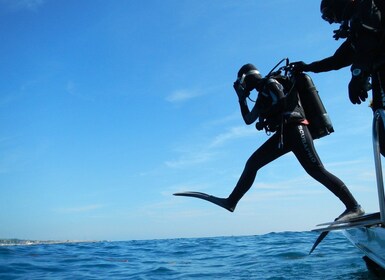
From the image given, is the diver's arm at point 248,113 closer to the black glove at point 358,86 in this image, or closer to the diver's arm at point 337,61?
the diver's arm at point 337,61

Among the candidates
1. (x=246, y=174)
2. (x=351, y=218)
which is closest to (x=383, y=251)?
(x=351, y=218)

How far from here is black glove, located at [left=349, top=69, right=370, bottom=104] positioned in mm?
3066

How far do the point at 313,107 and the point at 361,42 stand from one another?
4.75 ft

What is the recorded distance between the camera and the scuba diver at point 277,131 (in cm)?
397

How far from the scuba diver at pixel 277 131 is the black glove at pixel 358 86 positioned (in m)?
0.93

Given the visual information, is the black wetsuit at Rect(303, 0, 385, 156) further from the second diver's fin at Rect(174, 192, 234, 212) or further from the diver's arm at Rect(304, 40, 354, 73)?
the second diver's fin at Rect(174, 192, 234, 212)

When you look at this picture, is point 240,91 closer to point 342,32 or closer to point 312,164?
point 312,164

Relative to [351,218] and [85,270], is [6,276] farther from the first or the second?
[351,218]

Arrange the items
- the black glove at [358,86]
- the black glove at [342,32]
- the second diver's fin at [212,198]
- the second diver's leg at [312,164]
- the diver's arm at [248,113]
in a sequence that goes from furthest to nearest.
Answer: the second diver's fin at [212,198], the diver's arm at [248,113], the second diver's leg at [312,164], the black glove at [342,32], the black glove at [358,86]

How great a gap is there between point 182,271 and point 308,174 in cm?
372

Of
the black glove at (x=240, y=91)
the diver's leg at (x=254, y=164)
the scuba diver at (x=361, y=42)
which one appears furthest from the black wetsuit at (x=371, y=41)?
the black glove at (x=240, y=91)

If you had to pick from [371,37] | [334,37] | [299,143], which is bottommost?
[299,143]

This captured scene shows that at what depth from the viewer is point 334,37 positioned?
3.66 metres

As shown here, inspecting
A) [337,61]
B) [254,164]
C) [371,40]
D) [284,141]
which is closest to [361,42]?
[371,40]
